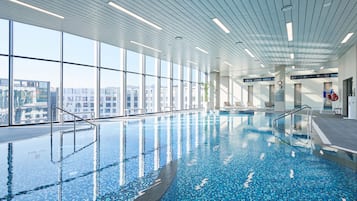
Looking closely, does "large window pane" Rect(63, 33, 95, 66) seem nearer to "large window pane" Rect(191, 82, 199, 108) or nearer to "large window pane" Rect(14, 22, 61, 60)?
"large window pane" Rect(14, 22, 61, 60)

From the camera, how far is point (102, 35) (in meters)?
9.09

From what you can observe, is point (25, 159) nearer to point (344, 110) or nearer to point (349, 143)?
point (349, 143)

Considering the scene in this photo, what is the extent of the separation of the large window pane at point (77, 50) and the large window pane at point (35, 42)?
1.13 ft

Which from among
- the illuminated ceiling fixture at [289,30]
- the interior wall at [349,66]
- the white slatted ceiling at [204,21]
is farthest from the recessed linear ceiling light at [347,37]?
the illuminated ceiling fixture at [289,30]

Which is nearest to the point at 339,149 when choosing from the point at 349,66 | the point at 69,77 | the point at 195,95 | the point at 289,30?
the point at 289,30

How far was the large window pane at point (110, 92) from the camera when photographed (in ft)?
41.3

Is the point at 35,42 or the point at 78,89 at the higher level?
the point at 35,42

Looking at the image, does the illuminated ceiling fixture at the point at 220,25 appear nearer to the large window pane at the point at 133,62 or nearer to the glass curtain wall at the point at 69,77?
the glass curtain wall at the point at 69,77

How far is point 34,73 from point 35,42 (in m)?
1.36

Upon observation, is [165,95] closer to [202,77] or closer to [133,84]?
[133,84]

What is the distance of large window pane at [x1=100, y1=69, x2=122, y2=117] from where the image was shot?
12.6m

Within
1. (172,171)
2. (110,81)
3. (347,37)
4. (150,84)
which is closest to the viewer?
(172,171)

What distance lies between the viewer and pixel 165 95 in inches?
719

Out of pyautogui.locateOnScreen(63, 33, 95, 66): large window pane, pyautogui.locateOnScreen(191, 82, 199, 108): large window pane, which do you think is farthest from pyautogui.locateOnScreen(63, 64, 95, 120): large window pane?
pyautogui.locateOnScreen(191, 82, 199, 108): large window pane
